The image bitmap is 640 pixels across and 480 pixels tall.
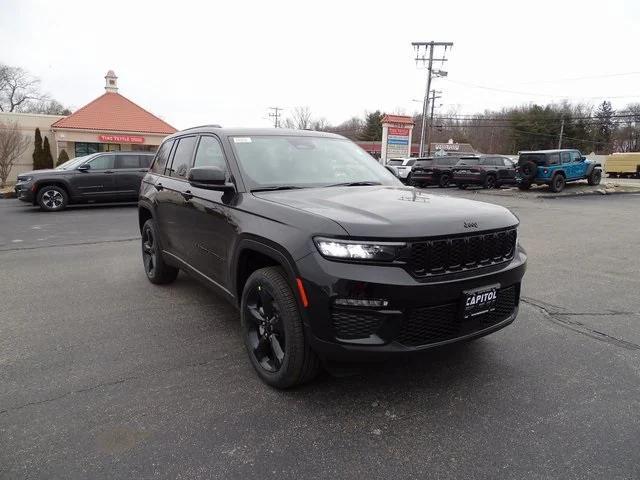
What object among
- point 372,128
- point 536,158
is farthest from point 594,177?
point 372,128

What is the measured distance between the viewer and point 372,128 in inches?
3329

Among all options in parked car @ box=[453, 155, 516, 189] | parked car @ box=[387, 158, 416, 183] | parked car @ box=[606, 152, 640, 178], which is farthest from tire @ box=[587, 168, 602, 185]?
parked car @ box=[606, 152, 640, 178]

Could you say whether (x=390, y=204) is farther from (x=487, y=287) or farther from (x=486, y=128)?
(x=486, y=128)

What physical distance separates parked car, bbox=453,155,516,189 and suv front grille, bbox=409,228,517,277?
67.7 ft

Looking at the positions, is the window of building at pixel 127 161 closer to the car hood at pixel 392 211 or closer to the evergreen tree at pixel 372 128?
the car hood at pixel 392 211

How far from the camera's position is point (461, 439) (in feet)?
8.38

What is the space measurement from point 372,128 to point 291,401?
3352 inches

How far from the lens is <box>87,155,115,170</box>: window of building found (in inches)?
564

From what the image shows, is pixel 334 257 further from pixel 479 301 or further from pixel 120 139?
pixel 120 139

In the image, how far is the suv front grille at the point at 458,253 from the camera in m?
2.61

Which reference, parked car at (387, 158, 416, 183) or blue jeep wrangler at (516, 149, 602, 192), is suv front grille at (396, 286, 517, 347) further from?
parked car at (387, 158, 416, 183)

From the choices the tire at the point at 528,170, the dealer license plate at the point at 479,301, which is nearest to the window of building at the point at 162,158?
the dealer license plate at the point at 479,301

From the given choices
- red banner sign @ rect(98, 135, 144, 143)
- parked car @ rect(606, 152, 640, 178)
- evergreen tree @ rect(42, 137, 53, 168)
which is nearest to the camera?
evergreen tree @ rect(42, 137, 53, 168)

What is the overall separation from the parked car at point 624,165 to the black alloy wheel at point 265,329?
44.6 metres
